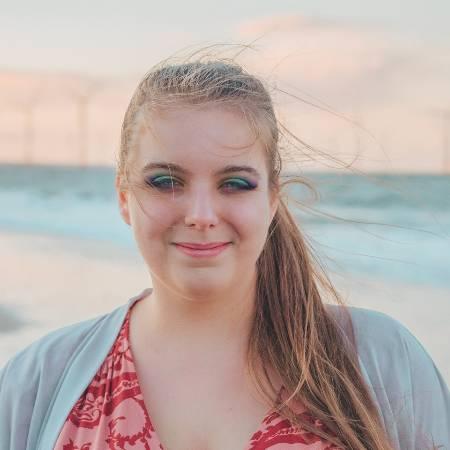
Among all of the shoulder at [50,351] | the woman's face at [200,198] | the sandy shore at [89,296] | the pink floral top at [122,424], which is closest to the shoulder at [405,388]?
the pink floral top at [122,424]

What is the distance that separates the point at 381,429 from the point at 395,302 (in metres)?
5.43

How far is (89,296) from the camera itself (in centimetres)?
764

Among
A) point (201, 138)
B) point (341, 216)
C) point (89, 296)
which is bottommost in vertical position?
point (341, 216)

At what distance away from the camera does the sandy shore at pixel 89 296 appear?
6455 mm

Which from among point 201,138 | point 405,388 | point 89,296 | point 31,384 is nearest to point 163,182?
point 201,138

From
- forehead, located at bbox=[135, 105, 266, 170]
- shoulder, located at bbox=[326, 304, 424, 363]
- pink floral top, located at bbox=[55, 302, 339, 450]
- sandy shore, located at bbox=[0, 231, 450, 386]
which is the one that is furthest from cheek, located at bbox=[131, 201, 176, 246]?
sandy shore, located at bbox=[0, 231, 450, 386]

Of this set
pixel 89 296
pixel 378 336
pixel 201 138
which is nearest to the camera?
pixel 201 138

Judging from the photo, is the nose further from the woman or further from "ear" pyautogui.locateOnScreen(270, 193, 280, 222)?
"ear" pyautogui.locateOnScreen(270, 193, 280, 222)

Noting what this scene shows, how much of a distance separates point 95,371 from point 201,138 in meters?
0.69

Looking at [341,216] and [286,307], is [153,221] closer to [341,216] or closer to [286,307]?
[286,307]

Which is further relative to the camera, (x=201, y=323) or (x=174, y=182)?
(x=201, y=323)

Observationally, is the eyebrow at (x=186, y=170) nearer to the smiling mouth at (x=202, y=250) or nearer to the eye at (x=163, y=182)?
the eye at (x=163, y=182)

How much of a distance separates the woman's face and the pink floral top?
0.32m

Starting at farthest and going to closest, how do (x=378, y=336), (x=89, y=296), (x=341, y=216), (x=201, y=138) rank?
(x=341, y=216), (x=89, y=296), (x=378, y=336), (x=201, y=138)
